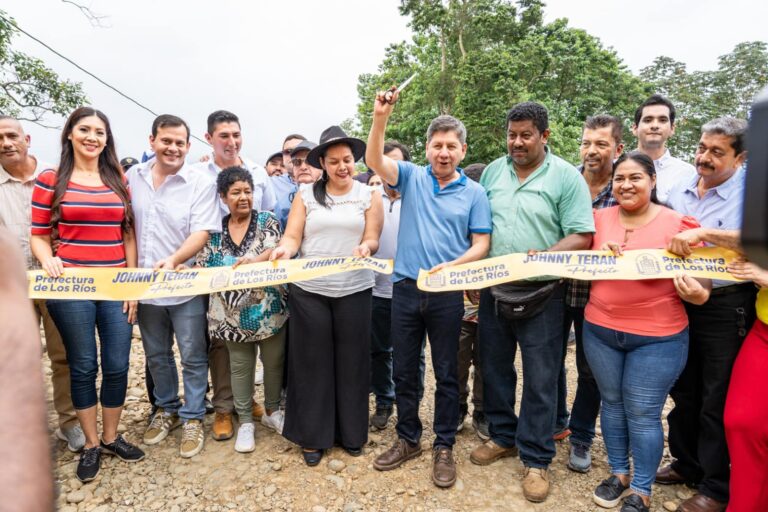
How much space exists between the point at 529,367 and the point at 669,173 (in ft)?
6.83

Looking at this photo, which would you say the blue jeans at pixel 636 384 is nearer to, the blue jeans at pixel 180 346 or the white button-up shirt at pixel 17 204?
the blue jeans at pixel 180 346

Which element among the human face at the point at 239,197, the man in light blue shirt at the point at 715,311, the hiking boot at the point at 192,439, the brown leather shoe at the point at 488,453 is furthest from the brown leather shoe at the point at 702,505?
the human face at the point at 239,197

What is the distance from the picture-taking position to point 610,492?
9.98 ft

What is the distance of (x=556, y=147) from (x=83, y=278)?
50.8 ft

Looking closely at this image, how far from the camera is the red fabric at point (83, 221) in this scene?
3115mm

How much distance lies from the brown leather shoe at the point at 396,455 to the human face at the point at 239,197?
7.33ft

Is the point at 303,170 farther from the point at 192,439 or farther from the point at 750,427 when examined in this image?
the point at 750,427

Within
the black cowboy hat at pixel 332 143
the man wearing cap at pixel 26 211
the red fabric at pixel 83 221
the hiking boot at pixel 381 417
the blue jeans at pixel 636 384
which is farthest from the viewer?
the hiking boot at pixel 381 417

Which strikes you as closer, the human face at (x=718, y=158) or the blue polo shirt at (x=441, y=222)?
the human face at (x=718, y=158)

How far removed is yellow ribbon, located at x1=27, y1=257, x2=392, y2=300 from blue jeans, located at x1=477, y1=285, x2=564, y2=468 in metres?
0.95

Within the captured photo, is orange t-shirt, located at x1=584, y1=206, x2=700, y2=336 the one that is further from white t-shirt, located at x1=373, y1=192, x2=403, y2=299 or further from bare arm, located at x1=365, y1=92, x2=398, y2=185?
white t-shirt, located at x1=373, y1=192, x2=403, y2=299

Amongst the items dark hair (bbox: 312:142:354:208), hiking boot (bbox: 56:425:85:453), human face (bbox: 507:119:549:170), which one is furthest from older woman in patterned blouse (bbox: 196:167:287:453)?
human face (bbox: 507:119:549:170)

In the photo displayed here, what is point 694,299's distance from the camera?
267 centimetres

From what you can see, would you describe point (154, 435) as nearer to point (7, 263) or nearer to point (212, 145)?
point (212, 145)
